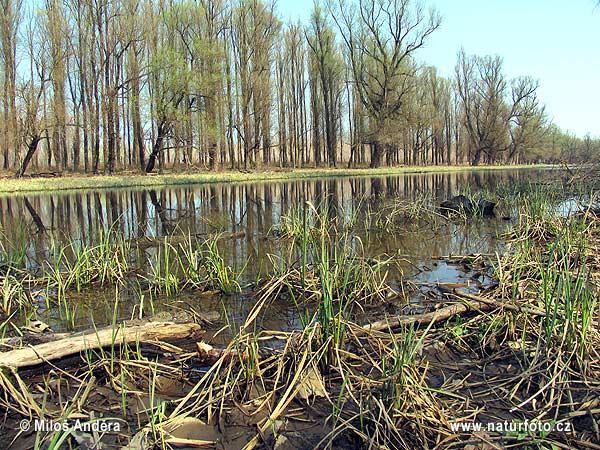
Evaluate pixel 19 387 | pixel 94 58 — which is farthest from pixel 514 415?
pixel 94 58

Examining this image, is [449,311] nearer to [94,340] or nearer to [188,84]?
[94,340]

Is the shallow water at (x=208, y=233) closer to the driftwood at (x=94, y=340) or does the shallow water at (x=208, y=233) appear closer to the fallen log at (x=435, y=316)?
the driftwood at (x=94, y=340)

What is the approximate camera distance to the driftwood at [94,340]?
2.48m

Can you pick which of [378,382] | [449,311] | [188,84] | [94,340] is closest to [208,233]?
Answer: [94,340]

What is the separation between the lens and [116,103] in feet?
92.6

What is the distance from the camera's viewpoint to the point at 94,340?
8.99 feet

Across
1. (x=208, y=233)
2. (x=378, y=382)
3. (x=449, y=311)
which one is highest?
(x=208, y=233)

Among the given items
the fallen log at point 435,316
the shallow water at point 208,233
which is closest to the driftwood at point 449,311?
the fallen log at point 435,316

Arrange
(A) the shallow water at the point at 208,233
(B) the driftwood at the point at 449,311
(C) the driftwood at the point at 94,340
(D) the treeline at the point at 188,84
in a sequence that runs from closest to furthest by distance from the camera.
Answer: (C) the driftwood at the point at 94,340, (B) the driftwood at the point at 449,311, (A) the shallow water at the point at 208,233, (D) the treeline at the point at 188,84

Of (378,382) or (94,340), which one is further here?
(94,340)

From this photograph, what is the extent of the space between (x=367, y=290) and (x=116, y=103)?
1140 inches

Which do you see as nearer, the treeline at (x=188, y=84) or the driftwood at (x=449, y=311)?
the driftwood at (x=449, y=311)

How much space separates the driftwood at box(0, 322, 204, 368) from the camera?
8.14 feet

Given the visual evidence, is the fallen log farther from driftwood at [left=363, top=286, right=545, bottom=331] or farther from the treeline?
the treeline
